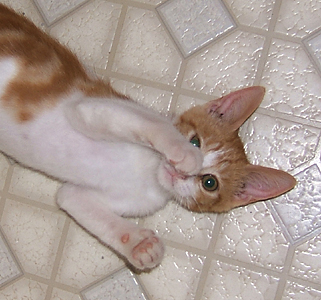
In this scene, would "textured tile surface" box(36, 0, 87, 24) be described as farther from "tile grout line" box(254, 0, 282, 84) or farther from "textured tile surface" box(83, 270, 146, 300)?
"textured tile surface" box(83, 270, 146, 300)

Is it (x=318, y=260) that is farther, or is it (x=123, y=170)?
(x=318, y=260)

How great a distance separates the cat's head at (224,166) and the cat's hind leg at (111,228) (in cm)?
20

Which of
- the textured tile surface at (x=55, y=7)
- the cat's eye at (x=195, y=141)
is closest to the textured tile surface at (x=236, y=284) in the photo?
the cat's eye at (x=195, y=141)

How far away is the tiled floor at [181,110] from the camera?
164 cm

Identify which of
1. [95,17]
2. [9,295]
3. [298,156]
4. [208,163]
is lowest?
[9,295]

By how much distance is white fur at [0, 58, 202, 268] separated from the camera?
1234mm

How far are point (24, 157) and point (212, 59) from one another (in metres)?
0.86

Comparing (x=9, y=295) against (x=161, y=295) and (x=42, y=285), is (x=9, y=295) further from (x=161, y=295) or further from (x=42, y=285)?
(x=161, y=295)

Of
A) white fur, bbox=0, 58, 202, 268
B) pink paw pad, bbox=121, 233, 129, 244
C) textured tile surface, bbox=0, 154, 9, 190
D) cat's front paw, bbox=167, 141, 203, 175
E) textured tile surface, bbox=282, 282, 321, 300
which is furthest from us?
textured tile surface, bbox=0, 154, 9, 190

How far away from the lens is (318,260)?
1628 mm

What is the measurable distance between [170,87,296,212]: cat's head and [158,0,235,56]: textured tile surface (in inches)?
16.0

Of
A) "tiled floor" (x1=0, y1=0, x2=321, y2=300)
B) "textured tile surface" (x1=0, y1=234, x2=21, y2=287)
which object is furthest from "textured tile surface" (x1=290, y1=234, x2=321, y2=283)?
"textured tile surface" (x1=0, y1=234, x2=21, y2=287)

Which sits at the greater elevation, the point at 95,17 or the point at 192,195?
the point at 95,17

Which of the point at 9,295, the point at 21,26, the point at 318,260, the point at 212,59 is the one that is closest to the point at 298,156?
the point at 318,260
